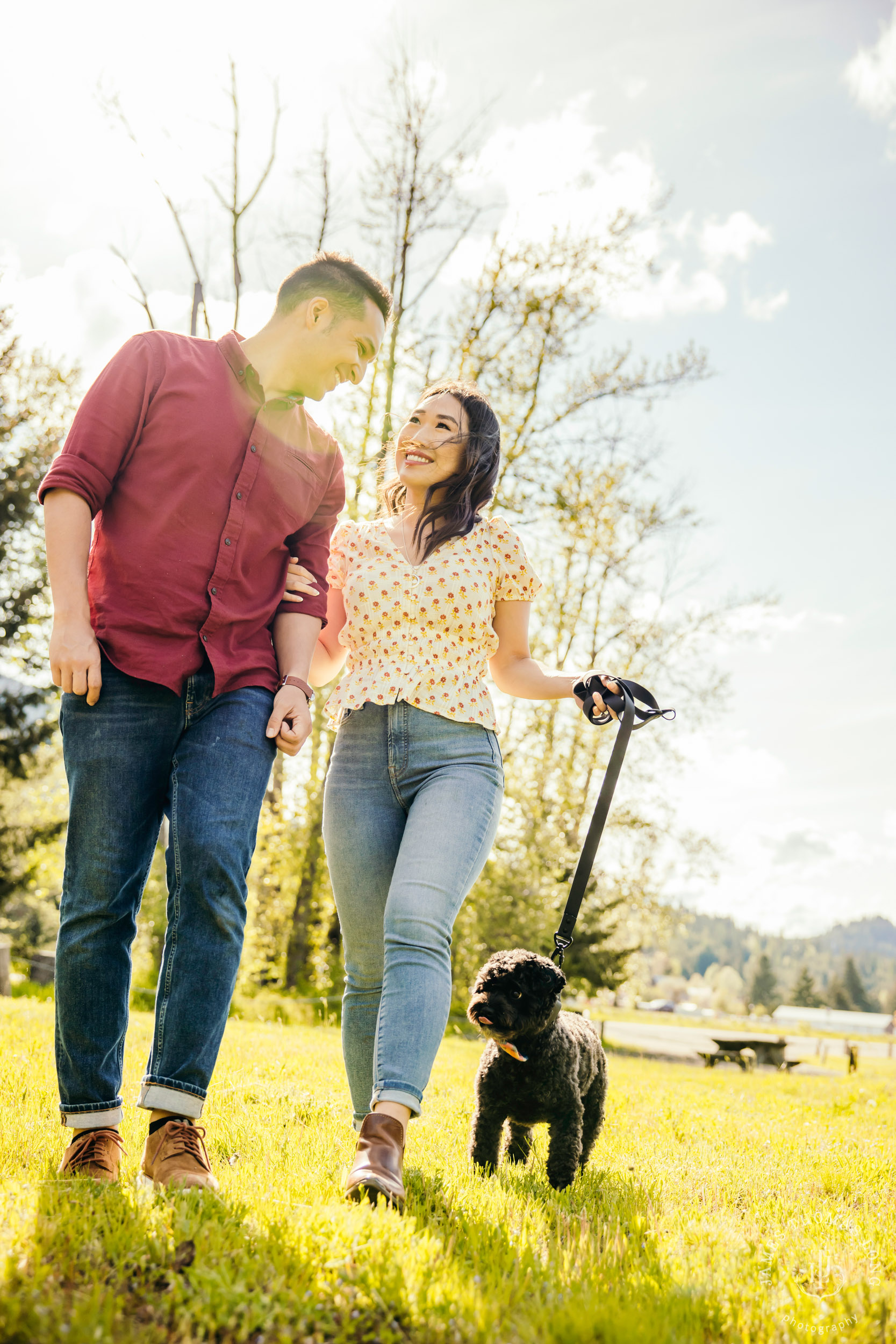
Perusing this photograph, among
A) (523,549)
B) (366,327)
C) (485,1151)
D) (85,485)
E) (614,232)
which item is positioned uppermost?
(614,232)

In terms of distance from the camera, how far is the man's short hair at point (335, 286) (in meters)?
2.91

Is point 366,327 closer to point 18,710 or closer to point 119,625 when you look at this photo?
point 119,625

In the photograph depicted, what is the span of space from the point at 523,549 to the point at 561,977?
1.53m

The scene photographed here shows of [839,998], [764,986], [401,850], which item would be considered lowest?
[839,998]

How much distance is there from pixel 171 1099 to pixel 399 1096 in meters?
0.58

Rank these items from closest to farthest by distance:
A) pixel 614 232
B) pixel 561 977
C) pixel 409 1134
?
pixel 561 977, pixel 409 1134, pixel 614 232

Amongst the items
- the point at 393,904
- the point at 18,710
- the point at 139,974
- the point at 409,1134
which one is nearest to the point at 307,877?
the point at 139,974

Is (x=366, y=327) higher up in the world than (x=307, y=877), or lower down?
higher up

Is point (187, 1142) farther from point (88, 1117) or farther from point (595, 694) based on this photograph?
point (595, 694)

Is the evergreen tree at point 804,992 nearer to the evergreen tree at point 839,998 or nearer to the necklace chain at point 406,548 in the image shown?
the evergreen tree at point 839,998

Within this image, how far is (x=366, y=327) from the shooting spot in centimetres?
293

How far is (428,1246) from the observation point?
1.85 metres

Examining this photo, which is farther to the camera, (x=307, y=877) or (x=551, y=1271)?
(x=307, y=877)

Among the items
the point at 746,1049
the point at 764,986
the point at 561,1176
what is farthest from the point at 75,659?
the point at 764,986
